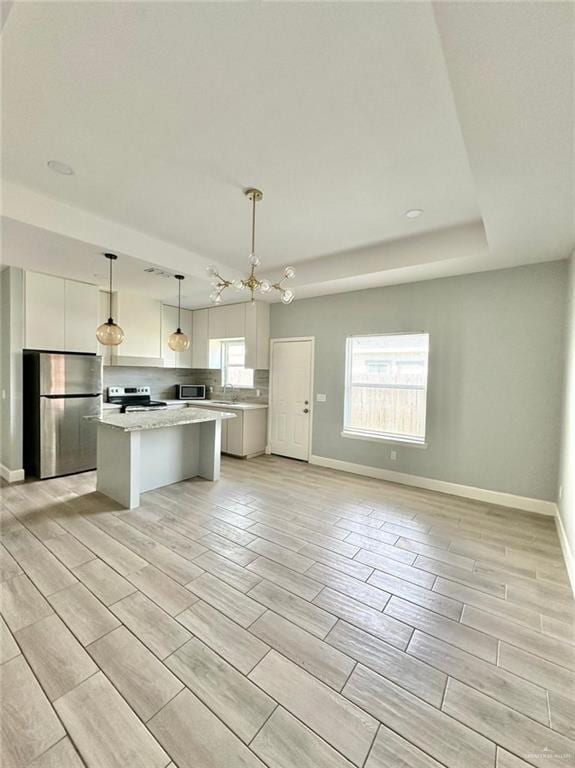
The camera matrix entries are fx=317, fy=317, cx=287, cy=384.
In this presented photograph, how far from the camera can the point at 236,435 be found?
218 inches

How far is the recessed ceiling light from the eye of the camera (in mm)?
2281

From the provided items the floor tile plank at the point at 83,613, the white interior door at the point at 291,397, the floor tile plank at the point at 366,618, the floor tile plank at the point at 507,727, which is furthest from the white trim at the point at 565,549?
the white interior door at the point at 291,397

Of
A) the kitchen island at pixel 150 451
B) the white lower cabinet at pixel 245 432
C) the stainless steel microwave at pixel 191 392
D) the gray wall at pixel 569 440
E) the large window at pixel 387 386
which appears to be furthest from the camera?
the stainless steel microwave at pixel 191 392

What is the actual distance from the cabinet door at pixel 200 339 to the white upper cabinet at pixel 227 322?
0.15 m

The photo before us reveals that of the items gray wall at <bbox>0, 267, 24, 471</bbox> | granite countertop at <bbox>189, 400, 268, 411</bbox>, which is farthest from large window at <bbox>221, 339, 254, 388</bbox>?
gray wall at <bbox>0, 267, 24, 471</bbox>

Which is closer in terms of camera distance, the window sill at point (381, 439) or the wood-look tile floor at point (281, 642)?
the wood-look tile floor at point (281, 642)

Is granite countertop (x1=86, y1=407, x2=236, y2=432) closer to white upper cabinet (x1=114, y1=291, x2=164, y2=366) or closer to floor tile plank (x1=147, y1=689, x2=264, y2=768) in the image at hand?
white upper cabinet (x1=114, y1=291, x2=164, y2=366)

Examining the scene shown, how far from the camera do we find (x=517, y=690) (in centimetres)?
153

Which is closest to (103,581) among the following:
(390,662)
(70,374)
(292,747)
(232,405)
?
(292,747)

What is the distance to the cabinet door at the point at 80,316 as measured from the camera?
4582 mm

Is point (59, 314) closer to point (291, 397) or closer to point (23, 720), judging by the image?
point (291, 397)

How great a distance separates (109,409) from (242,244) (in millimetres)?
3544

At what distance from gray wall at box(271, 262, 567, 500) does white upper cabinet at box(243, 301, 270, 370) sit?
1715 millimetres

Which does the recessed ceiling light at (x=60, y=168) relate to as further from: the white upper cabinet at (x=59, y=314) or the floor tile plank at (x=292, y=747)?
the floor tile plank at (x=292, y=747)
